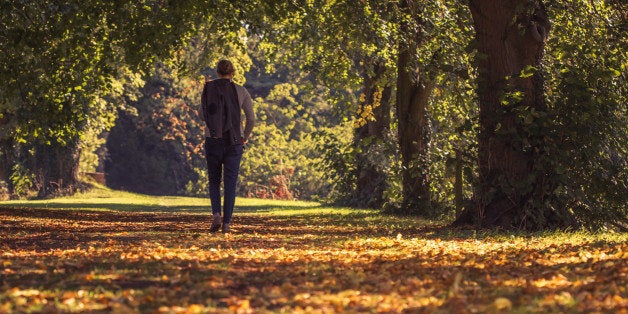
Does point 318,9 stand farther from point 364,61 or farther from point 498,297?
point 498,297

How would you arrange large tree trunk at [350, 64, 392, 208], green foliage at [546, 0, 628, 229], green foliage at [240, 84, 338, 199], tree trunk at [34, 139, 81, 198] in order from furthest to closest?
green foliage at [240, 84, 338, 199]
tree trunk at [34, 139, 81, 198]
large tree trunk at [350, 64, 392, 208]
green foliage at [546, 0, 628, 229]

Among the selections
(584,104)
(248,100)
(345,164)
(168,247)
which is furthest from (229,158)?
(345,164)

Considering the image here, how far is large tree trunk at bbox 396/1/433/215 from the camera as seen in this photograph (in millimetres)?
21750

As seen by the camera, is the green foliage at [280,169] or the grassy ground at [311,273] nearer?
the grassy ground at [311,273]

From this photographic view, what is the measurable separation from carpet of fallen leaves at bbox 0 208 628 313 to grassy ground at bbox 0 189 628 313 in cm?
1

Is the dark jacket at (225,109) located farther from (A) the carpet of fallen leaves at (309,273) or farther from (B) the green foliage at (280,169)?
(B) the green foliage at (280,169)

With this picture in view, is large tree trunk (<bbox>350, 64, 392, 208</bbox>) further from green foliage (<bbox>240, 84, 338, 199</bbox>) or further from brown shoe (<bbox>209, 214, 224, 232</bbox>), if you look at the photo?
green foliage (<bbox>240, 84, 338, 199</bbox>)

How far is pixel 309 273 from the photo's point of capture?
8.91 m

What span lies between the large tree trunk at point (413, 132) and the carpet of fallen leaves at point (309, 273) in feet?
25.1

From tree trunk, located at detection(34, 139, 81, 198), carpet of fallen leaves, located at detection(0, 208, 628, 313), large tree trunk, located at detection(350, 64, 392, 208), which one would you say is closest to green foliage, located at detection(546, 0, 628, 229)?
carpet of fallen leaves, located at detection(0, 208, 628, 313)

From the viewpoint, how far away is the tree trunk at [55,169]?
41000 mm

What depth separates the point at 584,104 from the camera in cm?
1484

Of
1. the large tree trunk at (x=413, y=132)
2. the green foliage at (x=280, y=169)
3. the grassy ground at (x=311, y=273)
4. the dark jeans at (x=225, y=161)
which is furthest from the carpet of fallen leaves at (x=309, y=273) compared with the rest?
the green foliage at (x=280, y=169)

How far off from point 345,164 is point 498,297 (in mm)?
22305
